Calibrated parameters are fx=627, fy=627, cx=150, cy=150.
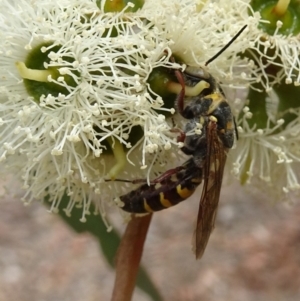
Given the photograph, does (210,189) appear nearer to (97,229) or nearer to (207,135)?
(207,135)

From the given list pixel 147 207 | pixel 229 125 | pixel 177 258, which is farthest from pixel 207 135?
pixel 177 258

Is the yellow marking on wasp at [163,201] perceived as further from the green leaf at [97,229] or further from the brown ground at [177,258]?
the brown ground at [177,258]

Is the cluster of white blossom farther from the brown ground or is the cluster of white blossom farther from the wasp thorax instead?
the brown ground

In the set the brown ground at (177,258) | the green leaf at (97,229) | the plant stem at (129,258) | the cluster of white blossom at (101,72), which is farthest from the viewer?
the brown ground at (177,258)

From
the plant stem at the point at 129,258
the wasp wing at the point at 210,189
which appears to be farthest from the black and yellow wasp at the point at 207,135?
the plant stem at the point at 129,258

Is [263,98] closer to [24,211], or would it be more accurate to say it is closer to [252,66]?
[252,66]

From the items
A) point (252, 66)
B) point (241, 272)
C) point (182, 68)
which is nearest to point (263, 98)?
point (252, 66)

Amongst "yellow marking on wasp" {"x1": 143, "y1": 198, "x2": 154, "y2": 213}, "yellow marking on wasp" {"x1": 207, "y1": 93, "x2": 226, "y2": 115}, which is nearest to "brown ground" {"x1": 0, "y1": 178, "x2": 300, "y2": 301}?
"yellow marking on wasp" {"x1": 143, "y1": 198, "x2": 154, "y2": 213}
